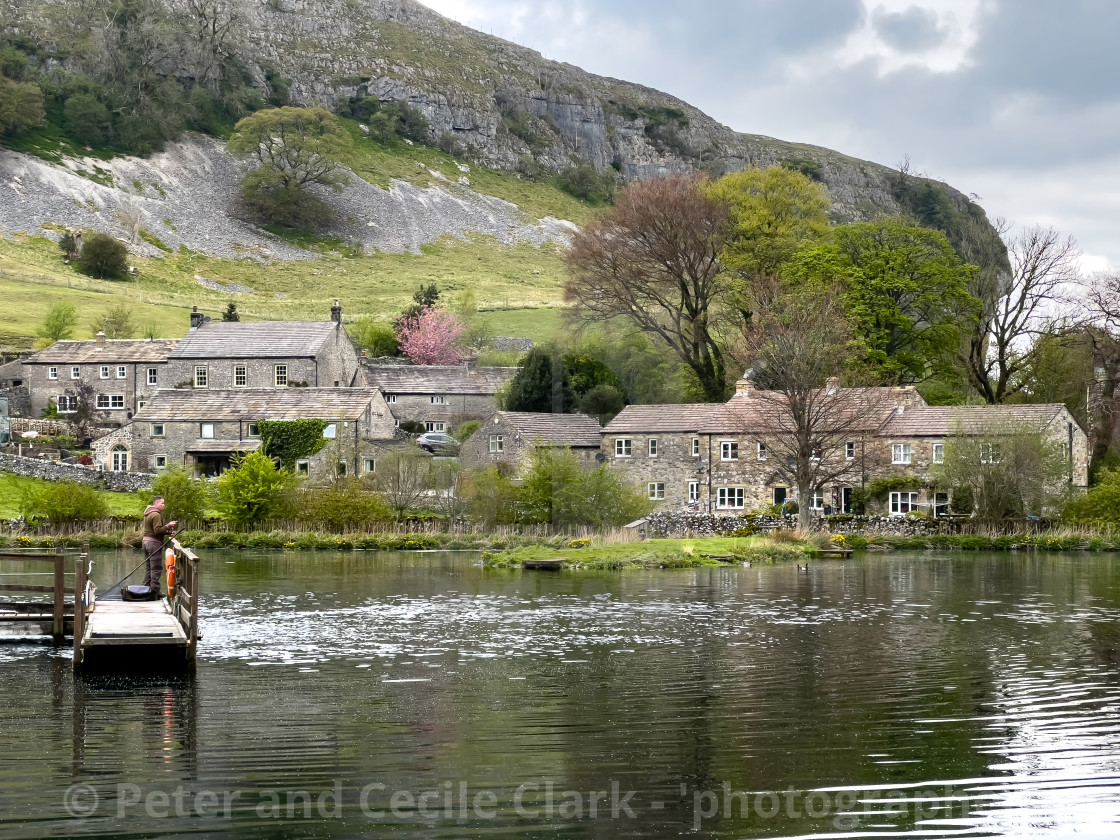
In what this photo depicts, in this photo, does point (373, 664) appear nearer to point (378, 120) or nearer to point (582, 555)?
point (582, 555)

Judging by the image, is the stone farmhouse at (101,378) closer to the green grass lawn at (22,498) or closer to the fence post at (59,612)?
the green grass lawn at (22,498)

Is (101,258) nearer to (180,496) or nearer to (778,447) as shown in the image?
(180,496)

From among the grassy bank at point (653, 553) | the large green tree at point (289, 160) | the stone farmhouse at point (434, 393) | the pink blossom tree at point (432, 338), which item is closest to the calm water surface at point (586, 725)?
the grassy bank at point (653, 553)

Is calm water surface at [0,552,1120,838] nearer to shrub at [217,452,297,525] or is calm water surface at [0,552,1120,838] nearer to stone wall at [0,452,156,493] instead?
shrub at [217,452,297,525]

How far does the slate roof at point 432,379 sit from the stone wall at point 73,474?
20755 millimetres

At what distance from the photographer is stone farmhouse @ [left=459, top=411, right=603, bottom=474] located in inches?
2527

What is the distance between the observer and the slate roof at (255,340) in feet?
261

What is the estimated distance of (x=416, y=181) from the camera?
18025 centimetres

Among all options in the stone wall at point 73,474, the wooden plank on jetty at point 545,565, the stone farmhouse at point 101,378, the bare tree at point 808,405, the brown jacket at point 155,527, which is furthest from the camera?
the stone farmhouse at point 101,378

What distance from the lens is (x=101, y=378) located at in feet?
264

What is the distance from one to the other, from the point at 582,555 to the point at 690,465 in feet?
60.1

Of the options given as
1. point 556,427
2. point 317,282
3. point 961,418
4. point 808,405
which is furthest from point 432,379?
point 317,282

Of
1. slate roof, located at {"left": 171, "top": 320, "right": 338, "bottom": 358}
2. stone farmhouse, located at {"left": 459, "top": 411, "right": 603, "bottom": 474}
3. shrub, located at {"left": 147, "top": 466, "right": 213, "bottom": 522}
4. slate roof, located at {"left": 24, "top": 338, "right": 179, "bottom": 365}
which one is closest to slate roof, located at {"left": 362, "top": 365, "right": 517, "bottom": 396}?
slate roof, located at {"left": 171, "top": 320, "right": 338, "bottom": 358}

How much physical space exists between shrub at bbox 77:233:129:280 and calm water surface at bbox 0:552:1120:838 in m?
97.7
